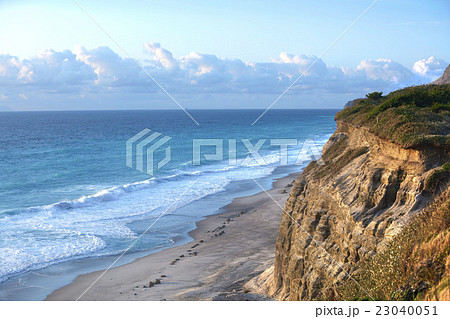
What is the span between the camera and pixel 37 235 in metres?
27.3

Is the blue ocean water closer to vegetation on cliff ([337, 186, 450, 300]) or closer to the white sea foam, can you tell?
the white sea foam

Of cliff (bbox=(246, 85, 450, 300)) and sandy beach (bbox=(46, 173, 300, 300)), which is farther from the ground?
cliff (bbox=(246, 85, 450, 300))

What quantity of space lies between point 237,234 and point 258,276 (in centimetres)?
994

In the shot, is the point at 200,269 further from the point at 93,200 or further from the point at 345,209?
the point at 93,200

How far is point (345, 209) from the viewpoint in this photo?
12102 millimetres

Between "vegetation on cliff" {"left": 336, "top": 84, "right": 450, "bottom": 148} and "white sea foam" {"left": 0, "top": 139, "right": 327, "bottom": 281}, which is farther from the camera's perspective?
"white sea foam" {"left": 0, "top": 139, "right": 327, "bottom": 281}

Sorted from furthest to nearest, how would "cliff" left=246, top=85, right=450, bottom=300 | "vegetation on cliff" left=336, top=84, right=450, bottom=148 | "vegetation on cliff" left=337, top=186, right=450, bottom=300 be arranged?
"vegetation on cliff" left=336, top=84, right=450, bottom=148 < "cliff" left=246, top=85, right=450, bottom=300 < "vegetation on cliff" left=337, top=186, right=450, bottom=300

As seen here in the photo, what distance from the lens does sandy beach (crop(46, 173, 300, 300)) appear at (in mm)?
18188

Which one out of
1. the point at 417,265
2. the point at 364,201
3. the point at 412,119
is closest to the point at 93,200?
the point at 364,201

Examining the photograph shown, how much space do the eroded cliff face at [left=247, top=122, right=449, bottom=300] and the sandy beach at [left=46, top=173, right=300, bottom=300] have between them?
8.16 feet

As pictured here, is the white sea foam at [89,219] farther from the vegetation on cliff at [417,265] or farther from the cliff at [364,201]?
the vegetation on cliff at [417,265]

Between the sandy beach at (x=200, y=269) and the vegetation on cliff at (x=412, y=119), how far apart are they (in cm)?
756

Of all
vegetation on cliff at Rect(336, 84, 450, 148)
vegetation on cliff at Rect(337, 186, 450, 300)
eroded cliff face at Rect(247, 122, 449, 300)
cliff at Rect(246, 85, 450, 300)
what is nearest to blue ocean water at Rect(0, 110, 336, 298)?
eroded cliff face at Rect(247, 122, 449, 300)
